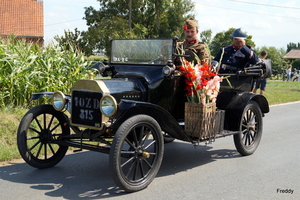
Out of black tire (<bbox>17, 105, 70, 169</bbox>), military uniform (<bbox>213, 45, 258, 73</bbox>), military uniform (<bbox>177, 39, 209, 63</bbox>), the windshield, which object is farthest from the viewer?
military uniform (<bbox>213, 45, 258, 73</bbox>)

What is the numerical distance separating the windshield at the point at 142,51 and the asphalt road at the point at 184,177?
155 cm

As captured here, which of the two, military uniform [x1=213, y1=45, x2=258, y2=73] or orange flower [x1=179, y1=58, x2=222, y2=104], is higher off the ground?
military uniform [x1=213, y1=45, x2=258, y2=73]

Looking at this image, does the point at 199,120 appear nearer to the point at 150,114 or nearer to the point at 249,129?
the point at 150,114

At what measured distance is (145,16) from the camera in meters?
34.1

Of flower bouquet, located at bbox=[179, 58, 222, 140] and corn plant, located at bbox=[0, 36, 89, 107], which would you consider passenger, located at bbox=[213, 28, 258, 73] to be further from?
corn plant, located at bbox=[0, 36, 89, 107]

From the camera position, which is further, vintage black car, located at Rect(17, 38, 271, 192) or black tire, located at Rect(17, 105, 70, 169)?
black tire, located at Rect(17, 105, 70, 169)

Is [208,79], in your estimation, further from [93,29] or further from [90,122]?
[93,29]

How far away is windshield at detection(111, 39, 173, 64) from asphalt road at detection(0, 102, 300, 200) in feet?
5.10

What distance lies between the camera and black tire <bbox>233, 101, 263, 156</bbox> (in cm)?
563

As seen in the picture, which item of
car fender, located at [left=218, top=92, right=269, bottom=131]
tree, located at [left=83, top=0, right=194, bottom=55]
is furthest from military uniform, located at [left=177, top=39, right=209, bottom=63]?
tree, located at [left=83, top=0, right=194, bottom=55]

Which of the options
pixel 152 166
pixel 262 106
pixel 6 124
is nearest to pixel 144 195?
pixel 152 166

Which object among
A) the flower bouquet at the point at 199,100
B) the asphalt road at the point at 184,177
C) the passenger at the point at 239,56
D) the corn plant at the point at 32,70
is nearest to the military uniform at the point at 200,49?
the flower bouquet at the point at 199,100

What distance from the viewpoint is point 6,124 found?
253 inches

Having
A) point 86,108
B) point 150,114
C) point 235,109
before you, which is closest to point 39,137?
point 86,108
